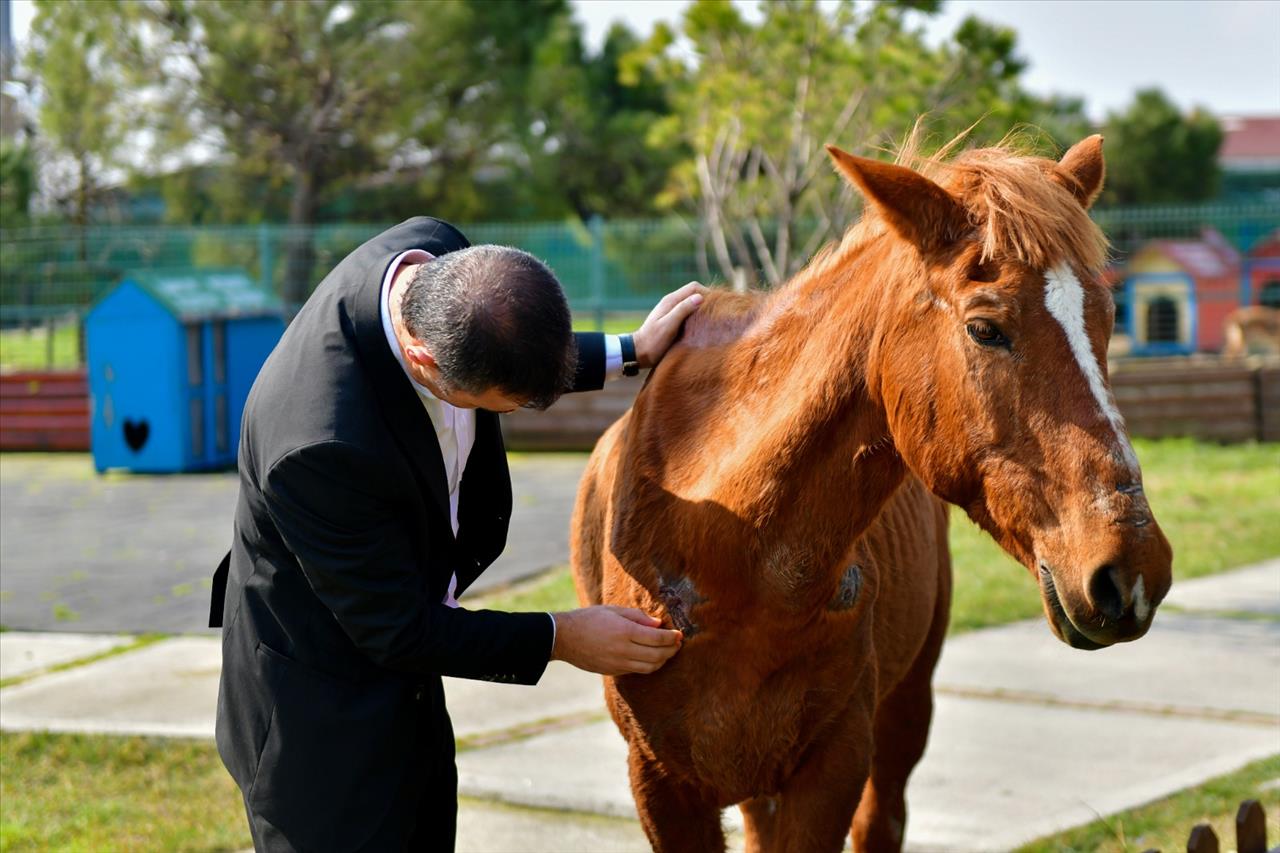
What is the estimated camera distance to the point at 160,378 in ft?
44.3

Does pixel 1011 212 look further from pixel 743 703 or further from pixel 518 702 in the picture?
pixel 518 702

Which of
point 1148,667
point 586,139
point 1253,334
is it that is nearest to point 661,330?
point 1148,667

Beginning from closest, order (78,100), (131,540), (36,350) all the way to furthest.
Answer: (131,540) → (36,350) → (78,100)

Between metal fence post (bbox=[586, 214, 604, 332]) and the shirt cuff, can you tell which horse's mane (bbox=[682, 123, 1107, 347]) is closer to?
the shirt cuff

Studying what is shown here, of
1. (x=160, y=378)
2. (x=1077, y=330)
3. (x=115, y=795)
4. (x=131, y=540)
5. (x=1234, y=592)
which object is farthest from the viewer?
(x=160, y=378)

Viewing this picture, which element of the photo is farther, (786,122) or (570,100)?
(570,100)

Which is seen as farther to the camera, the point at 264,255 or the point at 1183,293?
the point at 1183,293

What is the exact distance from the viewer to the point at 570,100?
1112 inches

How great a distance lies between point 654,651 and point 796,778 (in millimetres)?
536

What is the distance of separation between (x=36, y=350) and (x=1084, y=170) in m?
17.0

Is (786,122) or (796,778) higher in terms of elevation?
(786,122)

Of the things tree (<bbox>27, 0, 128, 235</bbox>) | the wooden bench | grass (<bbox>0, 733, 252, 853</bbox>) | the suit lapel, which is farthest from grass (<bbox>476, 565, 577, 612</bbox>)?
tree (<bbox>27, 0, 128, 235</bbox>)

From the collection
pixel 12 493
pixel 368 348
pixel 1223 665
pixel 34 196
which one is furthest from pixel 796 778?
pixel 34 196

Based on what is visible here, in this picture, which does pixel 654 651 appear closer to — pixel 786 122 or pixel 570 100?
pixel 786 122
